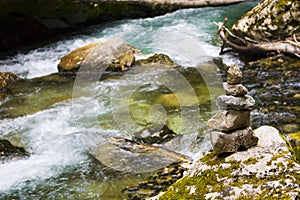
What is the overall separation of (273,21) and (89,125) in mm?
6360

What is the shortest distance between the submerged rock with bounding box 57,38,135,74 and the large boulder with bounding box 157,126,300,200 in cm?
779

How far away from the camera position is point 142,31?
14.7 metres

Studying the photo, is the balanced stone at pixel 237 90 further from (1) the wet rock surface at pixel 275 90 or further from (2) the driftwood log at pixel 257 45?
(2) the driftwood log at pixel 257 45

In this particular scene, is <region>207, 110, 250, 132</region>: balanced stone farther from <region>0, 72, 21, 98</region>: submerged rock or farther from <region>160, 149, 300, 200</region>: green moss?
<region>0, 72, 21, 98</region>: submerged rock

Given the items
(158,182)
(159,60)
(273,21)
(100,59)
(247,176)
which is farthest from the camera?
(159,60)

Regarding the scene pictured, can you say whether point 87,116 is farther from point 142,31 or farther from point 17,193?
point 142,31

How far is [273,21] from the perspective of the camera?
34.4ft

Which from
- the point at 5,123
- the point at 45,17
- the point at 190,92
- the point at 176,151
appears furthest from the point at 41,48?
the point at 176,151

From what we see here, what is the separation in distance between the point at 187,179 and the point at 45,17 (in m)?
11.9

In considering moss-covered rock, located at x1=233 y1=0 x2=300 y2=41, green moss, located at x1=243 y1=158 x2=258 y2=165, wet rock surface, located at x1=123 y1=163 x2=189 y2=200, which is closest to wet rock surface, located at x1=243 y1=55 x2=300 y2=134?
moss-covered rock, located at x1=233 y1=0 x2=300 y2=41

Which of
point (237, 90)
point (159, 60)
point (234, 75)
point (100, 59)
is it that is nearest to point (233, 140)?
point (237, 90)

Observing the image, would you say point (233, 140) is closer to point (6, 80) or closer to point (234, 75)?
point (234, 75)

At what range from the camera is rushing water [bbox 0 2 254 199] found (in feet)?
18.5

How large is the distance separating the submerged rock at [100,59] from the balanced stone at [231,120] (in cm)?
776
